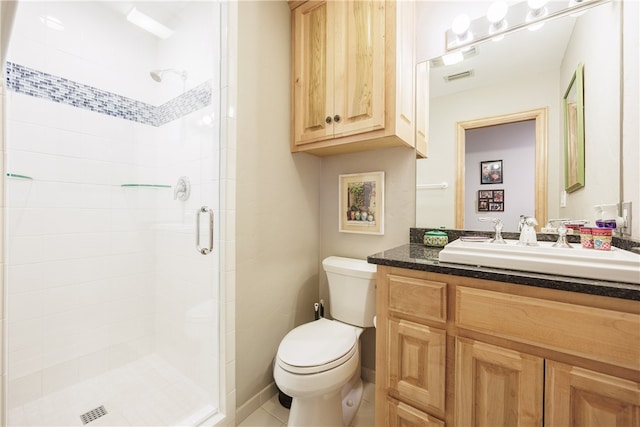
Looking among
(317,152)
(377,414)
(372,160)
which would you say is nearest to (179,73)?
(317,152)

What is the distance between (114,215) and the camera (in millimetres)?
1817

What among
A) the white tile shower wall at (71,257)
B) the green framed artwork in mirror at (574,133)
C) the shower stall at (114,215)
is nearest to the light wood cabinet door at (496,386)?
the green framed artwork in mirror at (574,133)

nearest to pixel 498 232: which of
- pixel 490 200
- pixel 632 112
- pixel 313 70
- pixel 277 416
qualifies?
pixel 490 200

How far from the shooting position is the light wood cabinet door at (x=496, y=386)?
772 mm

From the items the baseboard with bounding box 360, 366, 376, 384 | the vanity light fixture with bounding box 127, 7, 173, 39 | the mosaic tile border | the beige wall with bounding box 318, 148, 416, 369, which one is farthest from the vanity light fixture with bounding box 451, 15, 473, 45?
the baseboard with bounding box 360, 366, 376, 384

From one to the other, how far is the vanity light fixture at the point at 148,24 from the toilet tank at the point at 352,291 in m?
1.97

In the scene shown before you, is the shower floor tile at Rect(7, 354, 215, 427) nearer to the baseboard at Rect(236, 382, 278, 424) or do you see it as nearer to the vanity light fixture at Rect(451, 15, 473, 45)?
the baseboard at Rect(236, 382, 278, 424)

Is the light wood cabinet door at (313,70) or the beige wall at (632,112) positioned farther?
the light wood cabinet door at (313,70)

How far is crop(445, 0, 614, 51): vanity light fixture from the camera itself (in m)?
1.18

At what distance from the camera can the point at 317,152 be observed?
1732 millimetres

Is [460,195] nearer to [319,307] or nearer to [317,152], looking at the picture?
[317,152]

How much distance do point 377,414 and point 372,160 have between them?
128 cm

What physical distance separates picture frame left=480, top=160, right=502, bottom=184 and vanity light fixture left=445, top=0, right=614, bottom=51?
2.05ft

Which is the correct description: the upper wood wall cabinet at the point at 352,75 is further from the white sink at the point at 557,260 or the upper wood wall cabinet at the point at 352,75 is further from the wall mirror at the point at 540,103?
the white sink at the point at 557,260
